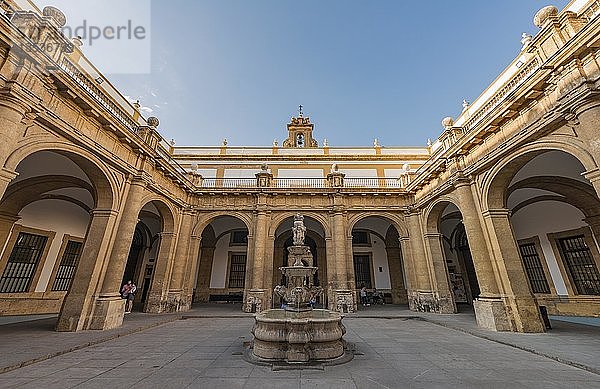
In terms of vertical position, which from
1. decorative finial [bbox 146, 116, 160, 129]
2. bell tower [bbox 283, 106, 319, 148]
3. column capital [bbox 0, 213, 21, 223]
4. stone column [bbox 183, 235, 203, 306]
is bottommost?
stone column [bbox 183, 235, 203, 306]

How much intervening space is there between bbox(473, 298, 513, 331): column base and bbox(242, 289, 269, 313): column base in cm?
976

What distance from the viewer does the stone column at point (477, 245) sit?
9.03 metres

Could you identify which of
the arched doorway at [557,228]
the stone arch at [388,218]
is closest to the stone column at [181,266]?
the stone arch at [388,218]

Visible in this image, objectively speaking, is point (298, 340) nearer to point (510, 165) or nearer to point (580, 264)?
point (510, 165)

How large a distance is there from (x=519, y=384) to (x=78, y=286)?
11.8 metres

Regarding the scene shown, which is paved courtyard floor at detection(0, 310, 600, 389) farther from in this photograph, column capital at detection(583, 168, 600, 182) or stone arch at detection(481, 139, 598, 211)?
stone arch at detection(481, 139, 598, 211)

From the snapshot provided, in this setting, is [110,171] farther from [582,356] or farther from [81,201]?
[582,356]

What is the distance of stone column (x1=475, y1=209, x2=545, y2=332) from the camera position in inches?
320

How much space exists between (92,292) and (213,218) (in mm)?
7583

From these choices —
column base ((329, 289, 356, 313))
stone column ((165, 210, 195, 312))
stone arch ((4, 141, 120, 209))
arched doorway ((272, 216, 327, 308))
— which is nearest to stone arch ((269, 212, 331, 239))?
arched doorway ((272, 216, 327, 308))

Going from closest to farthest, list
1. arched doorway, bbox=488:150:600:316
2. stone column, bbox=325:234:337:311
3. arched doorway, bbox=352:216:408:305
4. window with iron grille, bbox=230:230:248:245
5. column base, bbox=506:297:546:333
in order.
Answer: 1. column base, bbox=506:297:546:333
2. arched doorway, bbox=488:150:600:316
3. stone column, bbox=325:234:337:311
4. arched doorway, bbox=352:216:408:305
5. window with iron grille, bbox=230:230:248:245

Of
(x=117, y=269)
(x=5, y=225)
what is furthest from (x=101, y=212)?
(x=5, y=225)

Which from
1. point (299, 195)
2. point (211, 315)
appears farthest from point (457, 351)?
point (299, 195)

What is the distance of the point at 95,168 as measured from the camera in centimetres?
893
